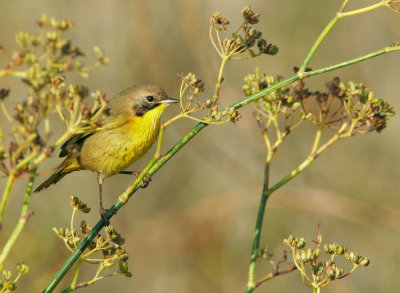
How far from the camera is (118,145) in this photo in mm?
4422

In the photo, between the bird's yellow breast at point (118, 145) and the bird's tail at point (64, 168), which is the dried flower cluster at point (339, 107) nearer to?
the bird's yellow breast at point (118, 145)

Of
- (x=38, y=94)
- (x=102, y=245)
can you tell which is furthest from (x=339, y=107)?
(x=38, y=94)

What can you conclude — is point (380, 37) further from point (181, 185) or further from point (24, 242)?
point (24, 242)

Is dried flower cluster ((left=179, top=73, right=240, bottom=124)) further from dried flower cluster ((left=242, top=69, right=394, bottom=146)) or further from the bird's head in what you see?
the bird's head

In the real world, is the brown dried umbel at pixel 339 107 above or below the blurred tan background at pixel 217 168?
below

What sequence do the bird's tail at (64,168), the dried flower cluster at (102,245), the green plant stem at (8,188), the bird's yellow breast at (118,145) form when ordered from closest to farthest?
the green plant stem at (8,188) → the dried flower cluster at (102,245) → the bird's yellow breast at (118,145) → the bird's tail at (64,168)

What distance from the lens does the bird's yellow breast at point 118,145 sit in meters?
4.41

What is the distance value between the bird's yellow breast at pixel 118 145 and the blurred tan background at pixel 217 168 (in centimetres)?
200

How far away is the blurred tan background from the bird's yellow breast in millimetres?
2002

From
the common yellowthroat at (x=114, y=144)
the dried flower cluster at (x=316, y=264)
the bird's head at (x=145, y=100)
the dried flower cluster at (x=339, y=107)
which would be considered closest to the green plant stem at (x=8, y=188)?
the dried flower cluster at (x=316, y=264)

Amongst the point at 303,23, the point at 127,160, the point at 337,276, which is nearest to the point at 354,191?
the point at 303,23

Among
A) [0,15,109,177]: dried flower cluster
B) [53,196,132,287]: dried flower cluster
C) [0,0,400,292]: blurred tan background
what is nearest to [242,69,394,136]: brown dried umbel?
[53,196,132,287]: dried flower cluster

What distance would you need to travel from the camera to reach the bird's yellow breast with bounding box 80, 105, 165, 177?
4.41 metres

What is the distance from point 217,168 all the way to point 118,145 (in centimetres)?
341
